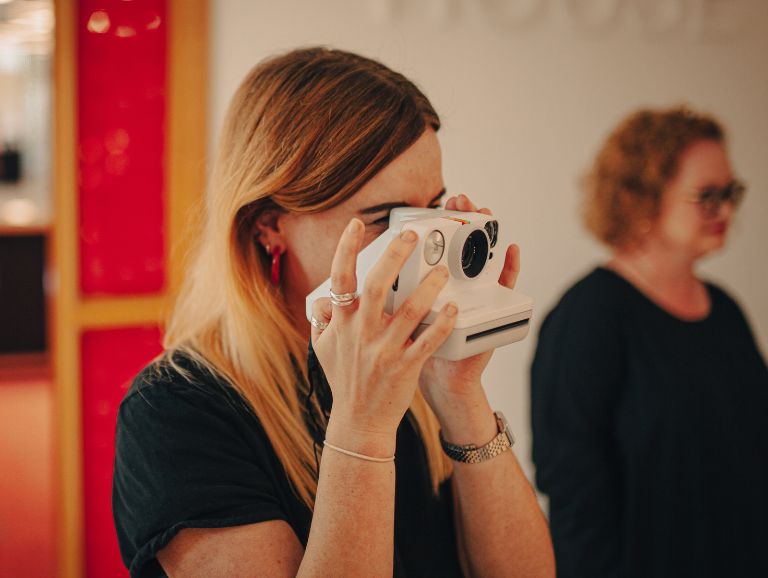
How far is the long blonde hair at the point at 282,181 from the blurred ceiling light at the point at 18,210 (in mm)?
6213

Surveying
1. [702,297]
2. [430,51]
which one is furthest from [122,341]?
[702,297]

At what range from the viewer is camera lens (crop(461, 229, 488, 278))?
91cm

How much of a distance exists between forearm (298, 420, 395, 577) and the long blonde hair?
0.15 meters

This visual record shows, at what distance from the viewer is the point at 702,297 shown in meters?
1.85

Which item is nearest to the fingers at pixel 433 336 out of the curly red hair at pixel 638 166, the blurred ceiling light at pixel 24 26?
the curly red hair at pixel 638 166

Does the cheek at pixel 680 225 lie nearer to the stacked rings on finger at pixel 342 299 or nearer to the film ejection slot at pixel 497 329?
the film ejection slot at pixel 497 329

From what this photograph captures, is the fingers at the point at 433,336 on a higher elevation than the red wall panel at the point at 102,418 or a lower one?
higher

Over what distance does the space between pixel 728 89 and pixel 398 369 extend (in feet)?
7.30

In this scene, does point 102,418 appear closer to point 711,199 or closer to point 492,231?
point 492,231

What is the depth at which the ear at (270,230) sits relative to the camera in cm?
98

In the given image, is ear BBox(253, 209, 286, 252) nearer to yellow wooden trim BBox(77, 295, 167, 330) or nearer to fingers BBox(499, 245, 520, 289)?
fingers BBox(499, 245, 520, 289)

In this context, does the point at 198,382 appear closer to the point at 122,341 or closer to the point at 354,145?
the point at 354,145

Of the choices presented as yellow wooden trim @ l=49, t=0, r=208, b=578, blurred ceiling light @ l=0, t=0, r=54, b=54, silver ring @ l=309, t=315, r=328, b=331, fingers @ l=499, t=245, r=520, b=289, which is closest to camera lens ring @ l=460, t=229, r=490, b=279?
fingers @ l=499, t=245, r=520, b=289

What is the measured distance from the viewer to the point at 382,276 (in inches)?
29.9
